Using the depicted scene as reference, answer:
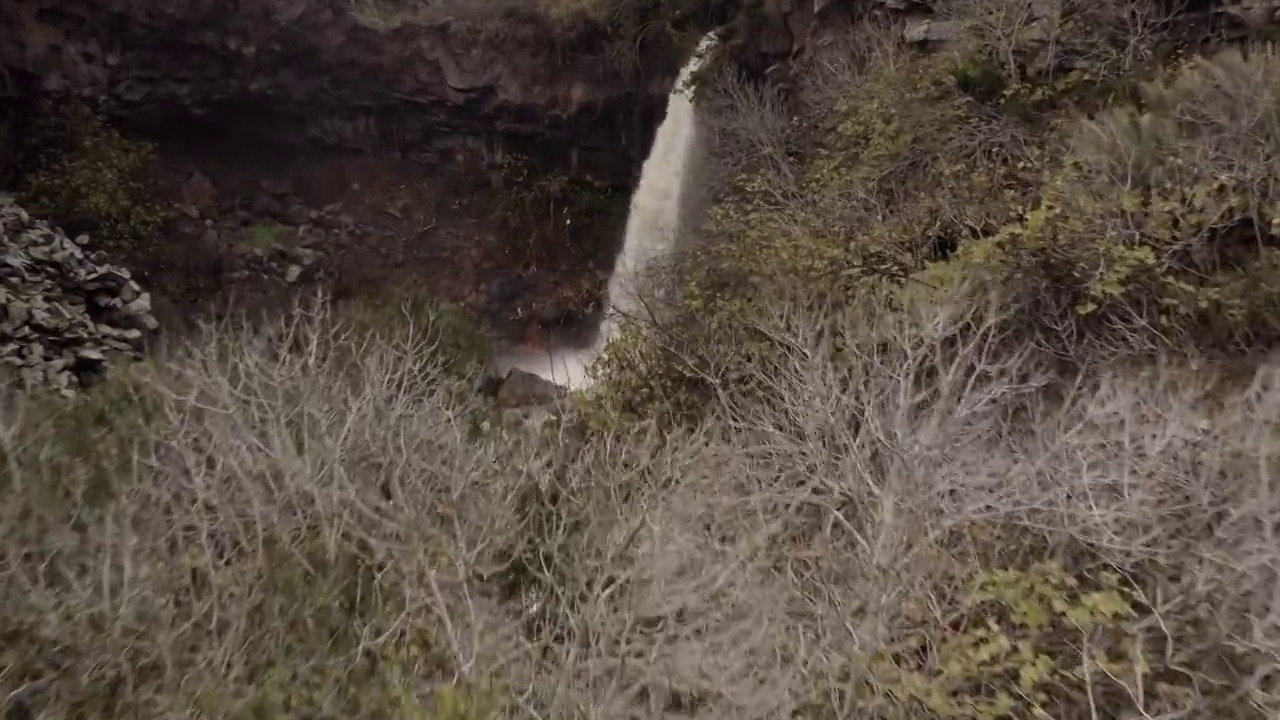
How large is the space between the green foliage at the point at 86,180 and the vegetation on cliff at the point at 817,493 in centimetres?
800

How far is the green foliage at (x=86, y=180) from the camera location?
13.6 metres

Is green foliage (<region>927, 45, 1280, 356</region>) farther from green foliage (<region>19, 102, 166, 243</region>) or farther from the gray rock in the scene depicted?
green foliage (<region>19, 102, 166, 243</region>)

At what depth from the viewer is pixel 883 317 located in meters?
6.64

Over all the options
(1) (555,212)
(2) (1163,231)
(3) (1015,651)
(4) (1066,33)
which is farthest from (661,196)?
(3) (1015,651)

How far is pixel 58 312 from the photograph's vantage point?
29.4 feet

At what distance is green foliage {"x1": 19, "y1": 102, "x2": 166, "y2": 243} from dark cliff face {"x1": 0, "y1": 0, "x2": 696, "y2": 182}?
0.59 m

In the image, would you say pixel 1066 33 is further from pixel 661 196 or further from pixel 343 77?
pixel 343 77

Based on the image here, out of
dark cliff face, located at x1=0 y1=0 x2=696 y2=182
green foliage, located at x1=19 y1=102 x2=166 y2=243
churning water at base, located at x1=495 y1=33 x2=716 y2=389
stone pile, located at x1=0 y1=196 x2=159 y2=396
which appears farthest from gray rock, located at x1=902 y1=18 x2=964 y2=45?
green foliage, located at x1=19 y1=102 x2=166 y2=243

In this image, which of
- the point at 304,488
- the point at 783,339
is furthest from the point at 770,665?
the point at 304,488

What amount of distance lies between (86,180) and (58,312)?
6.37 metres

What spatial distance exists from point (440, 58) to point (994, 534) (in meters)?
14.6

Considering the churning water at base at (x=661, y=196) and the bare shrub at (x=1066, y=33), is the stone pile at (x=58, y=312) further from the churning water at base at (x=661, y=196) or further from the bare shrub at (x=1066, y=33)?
the bare shrub at (x=1066, y=33)

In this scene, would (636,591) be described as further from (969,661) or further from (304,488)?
(304,488)

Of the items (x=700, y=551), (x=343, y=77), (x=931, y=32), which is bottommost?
(x=700, y=551)
